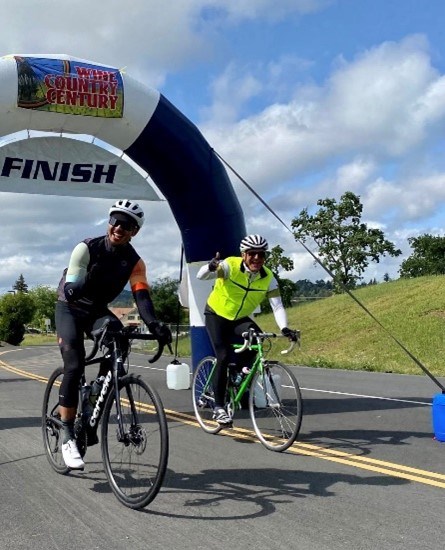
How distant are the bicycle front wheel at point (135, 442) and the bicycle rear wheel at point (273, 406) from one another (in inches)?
82.2

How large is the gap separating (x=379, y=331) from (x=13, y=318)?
157 ft

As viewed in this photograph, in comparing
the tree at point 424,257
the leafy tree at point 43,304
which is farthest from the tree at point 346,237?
the leafy tree at point 43,304

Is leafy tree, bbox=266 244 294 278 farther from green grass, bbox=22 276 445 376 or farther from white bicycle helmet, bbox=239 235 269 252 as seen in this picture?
white bicycle helmet, bbox=239 235 269 252

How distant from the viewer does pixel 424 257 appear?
9450 cm

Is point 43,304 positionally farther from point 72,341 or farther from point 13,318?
point 72,341

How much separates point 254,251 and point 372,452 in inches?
90.3

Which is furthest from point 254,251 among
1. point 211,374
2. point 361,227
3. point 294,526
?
point 361,227

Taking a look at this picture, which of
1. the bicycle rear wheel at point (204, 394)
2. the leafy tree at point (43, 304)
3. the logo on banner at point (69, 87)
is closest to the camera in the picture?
the bicycle rear wheel at point (204, 394)

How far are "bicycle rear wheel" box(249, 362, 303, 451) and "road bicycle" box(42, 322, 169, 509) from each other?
1988 millimetres

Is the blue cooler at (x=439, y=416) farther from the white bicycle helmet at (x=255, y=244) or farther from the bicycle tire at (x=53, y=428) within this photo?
the bicycle tire at (x=53, y=428)

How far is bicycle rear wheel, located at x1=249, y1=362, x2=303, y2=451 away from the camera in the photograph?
20.9 feet

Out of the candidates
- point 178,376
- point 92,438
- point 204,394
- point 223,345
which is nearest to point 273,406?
point 223,345

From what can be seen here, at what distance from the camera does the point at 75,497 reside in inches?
188

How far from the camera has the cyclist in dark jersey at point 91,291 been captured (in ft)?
16.4
